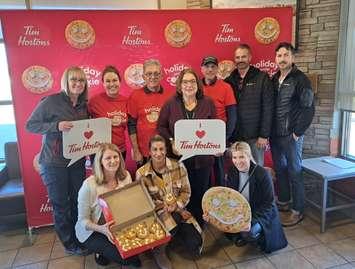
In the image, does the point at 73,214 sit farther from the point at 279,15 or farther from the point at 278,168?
the point at 279,15

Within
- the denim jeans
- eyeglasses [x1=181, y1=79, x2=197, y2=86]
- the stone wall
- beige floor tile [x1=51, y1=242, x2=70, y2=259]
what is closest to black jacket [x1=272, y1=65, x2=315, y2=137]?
the denim jeans

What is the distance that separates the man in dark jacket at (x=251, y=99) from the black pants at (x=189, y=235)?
870mm

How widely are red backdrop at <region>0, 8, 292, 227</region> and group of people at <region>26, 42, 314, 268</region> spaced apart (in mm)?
364

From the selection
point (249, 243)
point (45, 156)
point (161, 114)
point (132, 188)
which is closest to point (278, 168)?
point (249, 243)

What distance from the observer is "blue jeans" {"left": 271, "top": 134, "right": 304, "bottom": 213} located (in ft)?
8.64

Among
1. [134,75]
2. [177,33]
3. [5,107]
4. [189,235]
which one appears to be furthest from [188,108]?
[5,107]

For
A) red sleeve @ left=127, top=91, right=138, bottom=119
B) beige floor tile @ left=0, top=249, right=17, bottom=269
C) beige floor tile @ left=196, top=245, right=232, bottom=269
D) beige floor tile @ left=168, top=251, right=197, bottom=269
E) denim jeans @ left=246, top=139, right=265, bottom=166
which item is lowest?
beige floor tile @ left=0, top=249, right=17, bottom=269

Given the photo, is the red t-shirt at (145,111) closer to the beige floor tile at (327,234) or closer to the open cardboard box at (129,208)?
the open cardboard box at (129,208)

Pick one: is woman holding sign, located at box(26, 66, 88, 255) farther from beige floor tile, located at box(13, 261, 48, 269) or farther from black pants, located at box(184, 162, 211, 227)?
black pants, located at box(184, 162, 211, 227)

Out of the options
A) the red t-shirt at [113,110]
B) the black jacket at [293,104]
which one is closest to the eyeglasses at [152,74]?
the red t-shirt at [113,110]

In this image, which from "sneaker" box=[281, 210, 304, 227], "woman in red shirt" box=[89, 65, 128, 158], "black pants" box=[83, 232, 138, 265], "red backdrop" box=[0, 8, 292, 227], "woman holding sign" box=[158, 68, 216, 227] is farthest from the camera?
"sneaker" box=[281, 210, 304, 227]

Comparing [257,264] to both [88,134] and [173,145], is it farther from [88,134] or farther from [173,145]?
[88,134]

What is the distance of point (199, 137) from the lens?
226 cm

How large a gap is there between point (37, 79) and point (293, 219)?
8.01ft
